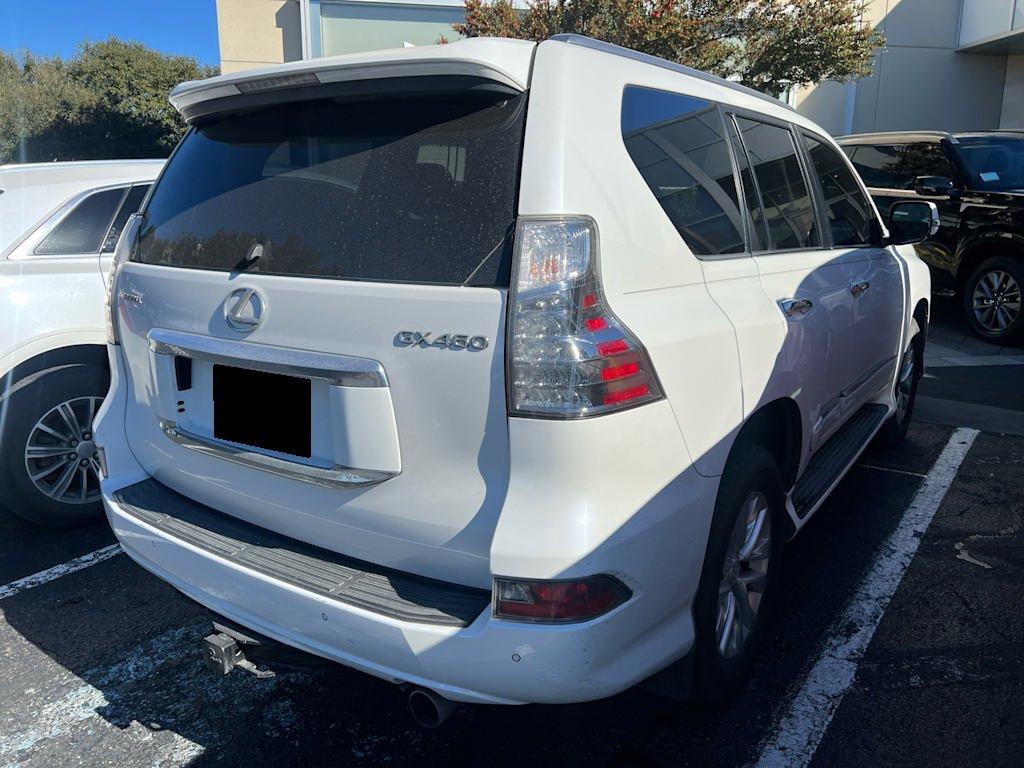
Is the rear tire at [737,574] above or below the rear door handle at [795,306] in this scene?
below

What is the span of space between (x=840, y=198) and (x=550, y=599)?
289 centimetres

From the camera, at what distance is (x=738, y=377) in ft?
7.69

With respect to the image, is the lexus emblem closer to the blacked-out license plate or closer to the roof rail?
the blacked-out license plate

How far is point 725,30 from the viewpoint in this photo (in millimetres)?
11336

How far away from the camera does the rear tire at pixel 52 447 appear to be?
12.7ft

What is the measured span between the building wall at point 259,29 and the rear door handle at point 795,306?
52.8ft

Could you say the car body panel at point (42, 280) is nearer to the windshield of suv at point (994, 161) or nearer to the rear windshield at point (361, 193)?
the rear windshield at point (361, 193)

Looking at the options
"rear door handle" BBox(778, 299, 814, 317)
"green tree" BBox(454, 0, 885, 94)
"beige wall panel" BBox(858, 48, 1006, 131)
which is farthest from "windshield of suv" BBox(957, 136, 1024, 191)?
"beige wall panel" BBox(858, 48, 1006, 131)

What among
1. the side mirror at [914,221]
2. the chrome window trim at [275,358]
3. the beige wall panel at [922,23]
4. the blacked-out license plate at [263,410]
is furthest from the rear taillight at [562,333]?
the beige wall panel at [922,23]

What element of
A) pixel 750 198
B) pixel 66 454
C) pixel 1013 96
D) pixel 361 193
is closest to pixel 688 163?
pixel 750 198

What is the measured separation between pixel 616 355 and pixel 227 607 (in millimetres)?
1276

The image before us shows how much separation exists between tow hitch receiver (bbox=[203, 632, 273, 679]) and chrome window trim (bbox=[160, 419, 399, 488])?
1.62 ft

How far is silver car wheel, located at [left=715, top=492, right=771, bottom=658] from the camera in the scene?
2449mm

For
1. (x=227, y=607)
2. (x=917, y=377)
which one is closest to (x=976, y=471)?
(x=917, y=377)
